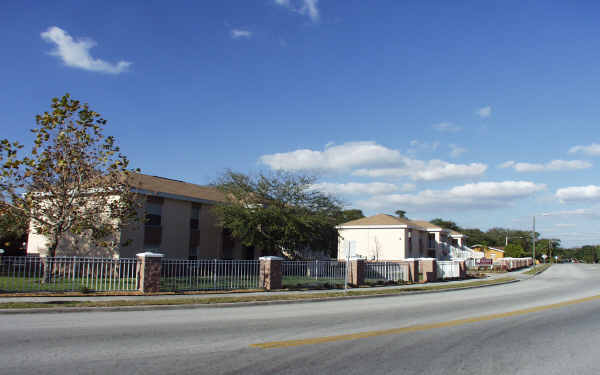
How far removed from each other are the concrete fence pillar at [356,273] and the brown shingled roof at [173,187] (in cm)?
1212

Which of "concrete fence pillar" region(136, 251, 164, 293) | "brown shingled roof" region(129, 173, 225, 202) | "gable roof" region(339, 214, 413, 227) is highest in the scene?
"brown shingled roof" region(129, 173, 225, 202)

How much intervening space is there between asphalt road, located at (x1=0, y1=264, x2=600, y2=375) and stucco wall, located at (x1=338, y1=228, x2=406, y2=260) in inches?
1300

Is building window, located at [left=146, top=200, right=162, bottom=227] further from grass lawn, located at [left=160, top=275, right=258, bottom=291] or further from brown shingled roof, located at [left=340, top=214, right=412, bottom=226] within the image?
brown shingled roof, located at [left=340, top=214, right=412, bottom=226]

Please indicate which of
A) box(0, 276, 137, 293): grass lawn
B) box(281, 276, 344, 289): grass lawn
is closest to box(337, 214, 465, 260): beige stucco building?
box(281, 276, 344, 289): grass lawn

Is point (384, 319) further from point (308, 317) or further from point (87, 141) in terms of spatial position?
point (87, 141)

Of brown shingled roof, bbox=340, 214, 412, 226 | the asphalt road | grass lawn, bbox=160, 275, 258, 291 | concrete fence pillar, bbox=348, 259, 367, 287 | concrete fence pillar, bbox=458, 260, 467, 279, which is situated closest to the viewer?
Answer: the asphalt road

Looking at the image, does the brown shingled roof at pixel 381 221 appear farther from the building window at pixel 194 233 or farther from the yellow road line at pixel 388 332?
the yellow road line at pixel 388 332

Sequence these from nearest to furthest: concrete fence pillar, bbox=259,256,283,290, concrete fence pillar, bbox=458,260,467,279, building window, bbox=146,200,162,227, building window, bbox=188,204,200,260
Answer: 1. concrete fence pillar, bbox=259,256,283,290
2. building window, bbox=146,200,162,227
3. building window, bbox=188,204,200,260
4. concrete fence pillar, bbox=458,260,467,279

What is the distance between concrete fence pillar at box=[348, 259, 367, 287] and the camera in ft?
70.0

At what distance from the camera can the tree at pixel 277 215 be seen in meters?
27.6

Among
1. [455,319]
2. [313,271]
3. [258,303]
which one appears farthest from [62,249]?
[455,319]

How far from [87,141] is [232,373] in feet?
56.0

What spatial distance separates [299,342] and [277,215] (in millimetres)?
20029

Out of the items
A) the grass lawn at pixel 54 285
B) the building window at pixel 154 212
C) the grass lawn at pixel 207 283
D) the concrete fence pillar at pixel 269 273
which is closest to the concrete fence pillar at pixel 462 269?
the concrete fence pillar at pixel 269 273
